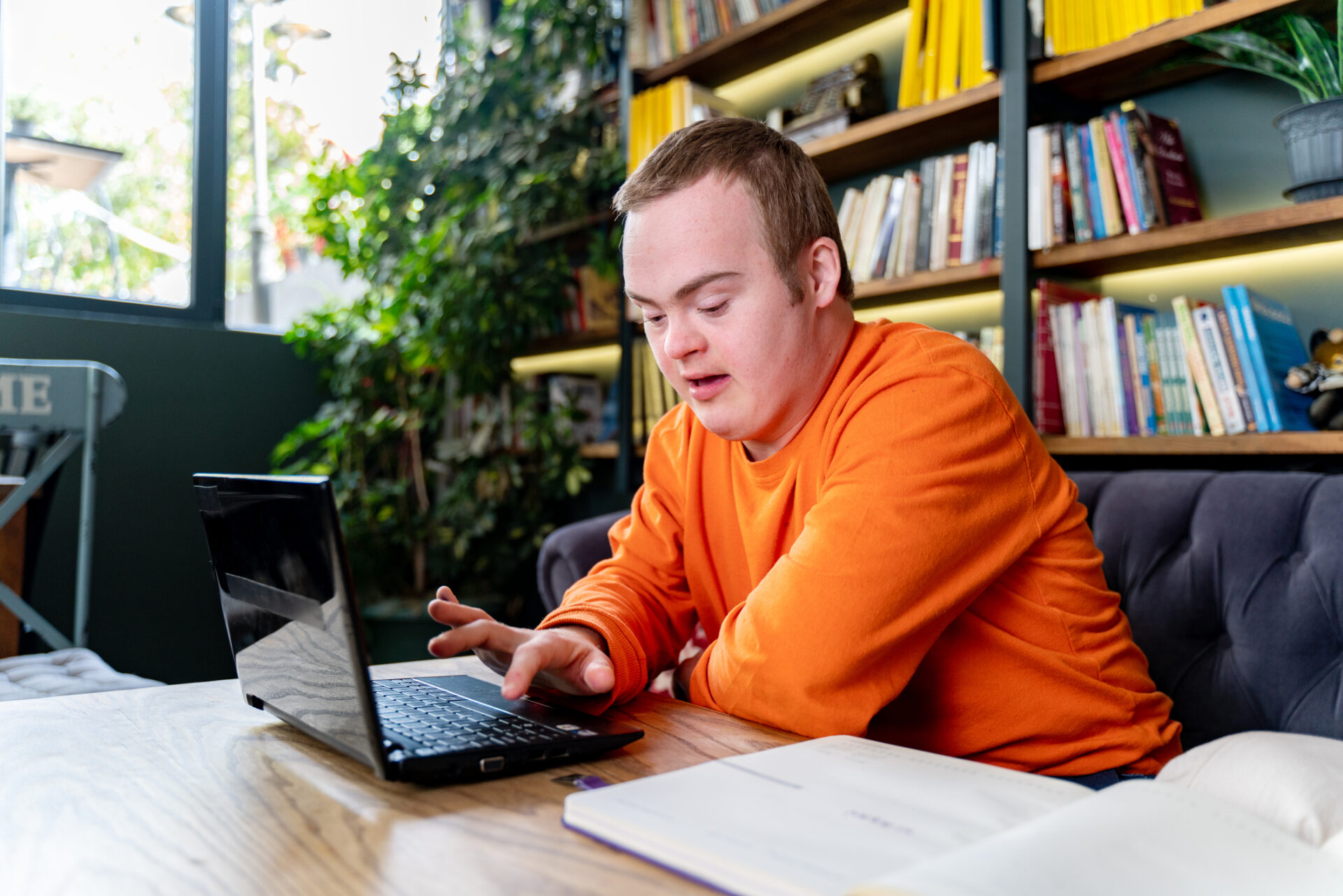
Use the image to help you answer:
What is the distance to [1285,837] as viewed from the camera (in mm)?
468

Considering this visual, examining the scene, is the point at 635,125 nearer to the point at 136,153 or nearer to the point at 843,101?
the point at 843,101

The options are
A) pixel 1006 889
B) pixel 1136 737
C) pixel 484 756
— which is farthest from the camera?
pixel 1136 737

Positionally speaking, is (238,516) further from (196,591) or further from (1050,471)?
(196,591)

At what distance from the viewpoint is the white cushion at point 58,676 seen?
151cm

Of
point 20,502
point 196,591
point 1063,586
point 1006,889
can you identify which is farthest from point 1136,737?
point 196,591

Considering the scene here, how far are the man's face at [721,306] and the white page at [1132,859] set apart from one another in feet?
1.99

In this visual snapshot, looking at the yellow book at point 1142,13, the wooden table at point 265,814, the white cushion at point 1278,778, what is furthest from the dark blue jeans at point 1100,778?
the yellow book at point 1142,13

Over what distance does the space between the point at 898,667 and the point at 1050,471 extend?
317 millimetres

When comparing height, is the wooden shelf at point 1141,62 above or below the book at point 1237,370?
above

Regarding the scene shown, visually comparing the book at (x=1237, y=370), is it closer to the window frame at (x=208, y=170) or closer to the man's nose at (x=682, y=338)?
the man's nose at (x=682, y=338)

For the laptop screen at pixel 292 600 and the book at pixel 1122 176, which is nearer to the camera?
the laptop screen at pixel 292 600

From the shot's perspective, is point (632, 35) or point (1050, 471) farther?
point (632, 35)

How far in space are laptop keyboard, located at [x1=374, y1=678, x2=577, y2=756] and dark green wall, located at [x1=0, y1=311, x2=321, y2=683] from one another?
2.24m

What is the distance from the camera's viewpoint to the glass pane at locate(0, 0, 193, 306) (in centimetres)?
281
